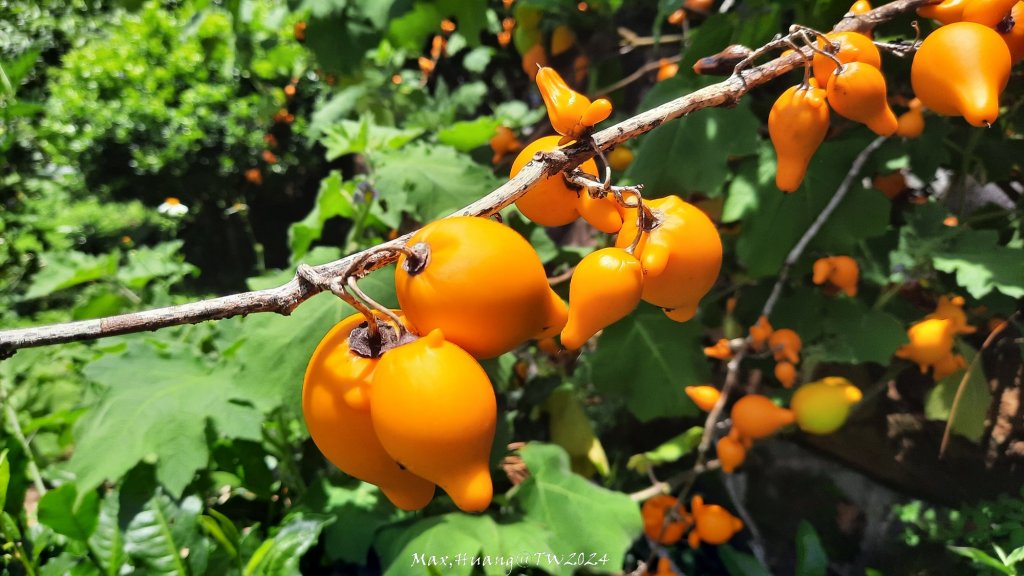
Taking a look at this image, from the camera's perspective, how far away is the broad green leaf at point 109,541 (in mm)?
1278

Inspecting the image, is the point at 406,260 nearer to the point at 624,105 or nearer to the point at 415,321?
the point at 415,321

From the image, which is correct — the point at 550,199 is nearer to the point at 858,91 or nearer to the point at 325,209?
the point at 858,91

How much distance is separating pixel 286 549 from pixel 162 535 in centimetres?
26

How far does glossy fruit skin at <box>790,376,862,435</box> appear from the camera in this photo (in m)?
1.37

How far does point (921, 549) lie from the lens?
138cm

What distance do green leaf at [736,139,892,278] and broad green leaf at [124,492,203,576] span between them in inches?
49.5

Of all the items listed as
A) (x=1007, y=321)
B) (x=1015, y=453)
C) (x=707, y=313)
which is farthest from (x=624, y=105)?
(x=1015, y=453)

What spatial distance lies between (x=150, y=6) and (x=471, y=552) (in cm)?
470

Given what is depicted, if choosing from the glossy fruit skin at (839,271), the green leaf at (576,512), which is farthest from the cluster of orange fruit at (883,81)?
the green leaf at (576,512)

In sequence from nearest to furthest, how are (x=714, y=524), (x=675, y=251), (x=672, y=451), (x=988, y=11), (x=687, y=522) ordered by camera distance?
(x=675, y=251) < (x=988, y=11) < (x=714, y=524) < (x=687, y=522) < (x=672, y=451)

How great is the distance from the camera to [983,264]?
4.03ft

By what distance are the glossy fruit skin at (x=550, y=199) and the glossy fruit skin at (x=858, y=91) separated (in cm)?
27

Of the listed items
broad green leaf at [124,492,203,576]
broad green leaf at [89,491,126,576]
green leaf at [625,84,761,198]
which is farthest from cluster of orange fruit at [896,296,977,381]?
broad green leaf at [89,491,126,576]

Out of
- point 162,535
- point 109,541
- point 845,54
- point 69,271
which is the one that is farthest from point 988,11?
point 69,271
